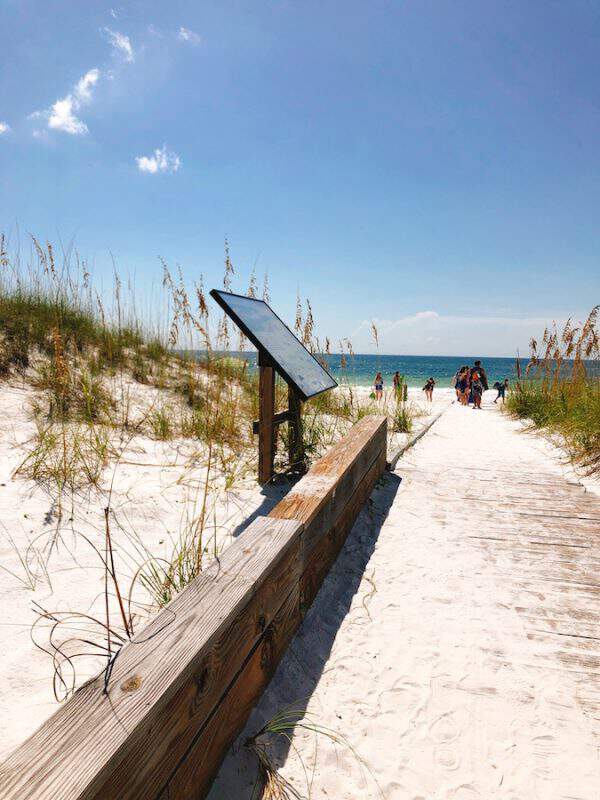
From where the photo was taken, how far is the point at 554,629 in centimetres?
197

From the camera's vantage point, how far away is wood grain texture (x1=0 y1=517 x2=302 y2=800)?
74 cm

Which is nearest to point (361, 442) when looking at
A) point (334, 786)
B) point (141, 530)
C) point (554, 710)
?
point (141, 530)

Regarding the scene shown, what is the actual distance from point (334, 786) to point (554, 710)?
2.79ft

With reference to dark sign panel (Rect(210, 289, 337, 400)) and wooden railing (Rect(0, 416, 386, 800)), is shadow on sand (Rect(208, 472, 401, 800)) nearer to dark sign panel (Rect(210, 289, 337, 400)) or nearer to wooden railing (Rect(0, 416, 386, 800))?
wooden railing (Rect(0, 416, 386, 800))

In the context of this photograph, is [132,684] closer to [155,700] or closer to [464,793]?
[155,700]

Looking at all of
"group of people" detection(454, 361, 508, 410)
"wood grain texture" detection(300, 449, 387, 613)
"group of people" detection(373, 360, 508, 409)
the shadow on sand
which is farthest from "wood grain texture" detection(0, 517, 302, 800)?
"group of people" detection(454, 361, 508, 410)

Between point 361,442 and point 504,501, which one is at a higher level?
point 361,442

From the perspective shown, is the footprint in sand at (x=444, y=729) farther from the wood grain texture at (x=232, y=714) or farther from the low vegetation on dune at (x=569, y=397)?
the low vegetation on dune at (x=569, y=397)

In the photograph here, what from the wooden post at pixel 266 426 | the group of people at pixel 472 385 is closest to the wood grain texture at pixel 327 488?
the wooden post at pixel 266 426

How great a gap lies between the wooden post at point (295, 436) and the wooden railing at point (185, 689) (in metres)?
1.90

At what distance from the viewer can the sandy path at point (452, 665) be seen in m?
1.31

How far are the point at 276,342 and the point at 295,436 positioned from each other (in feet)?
3.14

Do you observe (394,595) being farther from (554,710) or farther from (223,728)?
(223,728)

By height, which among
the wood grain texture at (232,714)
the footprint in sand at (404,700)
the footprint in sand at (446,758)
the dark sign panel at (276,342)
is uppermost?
the dark sign panel at (276,342)
